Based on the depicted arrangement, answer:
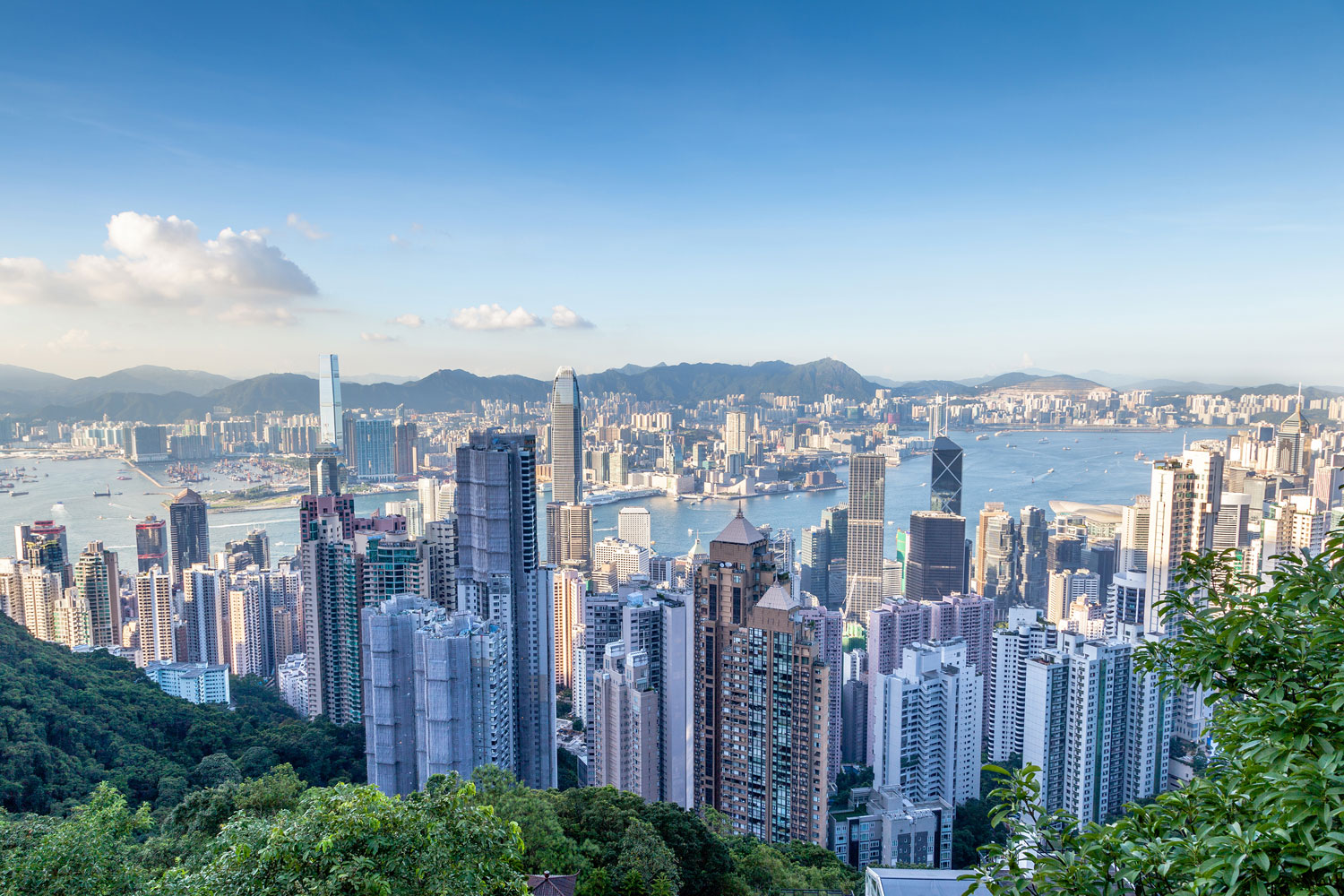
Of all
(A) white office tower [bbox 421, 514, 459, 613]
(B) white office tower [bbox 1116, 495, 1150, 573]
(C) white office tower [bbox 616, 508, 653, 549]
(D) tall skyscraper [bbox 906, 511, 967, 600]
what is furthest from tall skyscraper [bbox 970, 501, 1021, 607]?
(A) white office tower [bbox 421, 514, 459, 613]

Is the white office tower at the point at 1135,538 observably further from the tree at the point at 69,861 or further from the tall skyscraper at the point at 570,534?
the tree at the point at 69,861

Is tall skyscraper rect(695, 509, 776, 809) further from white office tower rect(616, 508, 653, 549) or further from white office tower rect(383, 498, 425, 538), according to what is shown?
white office tower rect(616, 508, 653, 549)

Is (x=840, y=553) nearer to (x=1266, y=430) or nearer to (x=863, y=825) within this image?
(x=1266, y=430)

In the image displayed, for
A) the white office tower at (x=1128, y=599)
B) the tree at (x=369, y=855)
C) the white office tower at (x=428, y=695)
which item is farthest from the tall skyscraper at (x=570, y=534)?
the tree at (x=369, y=855)

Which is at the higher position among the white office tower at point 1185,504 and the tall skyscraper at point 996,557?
the white office tower at point 1185,504

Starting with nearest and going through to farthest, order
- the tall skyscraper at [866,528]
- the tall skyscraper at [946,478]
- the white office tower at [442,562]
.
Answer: the white office tower at [442,562] → the tall skyscraper at [866,528] → the tall skyscraper at [946,478]

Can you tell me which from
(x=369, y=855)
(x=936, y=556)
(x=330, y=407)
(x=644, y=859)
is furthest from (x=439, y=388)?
(x=369, y=855)

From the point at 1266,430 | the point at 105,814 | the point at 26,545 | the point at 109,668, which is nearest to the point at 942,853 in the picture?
the point at 105,814
